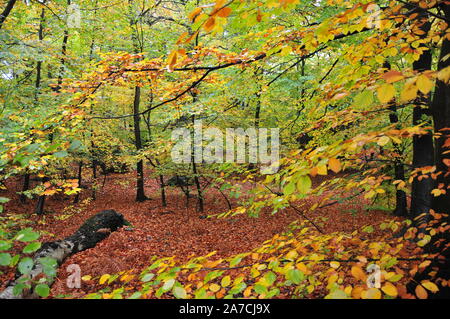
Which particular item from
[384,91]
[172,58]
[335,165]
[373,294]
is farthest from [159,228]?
[384,91]

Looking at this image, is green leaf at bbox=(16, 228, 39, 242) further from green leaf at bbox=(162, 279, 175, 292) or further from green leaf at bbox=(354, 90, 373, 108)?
green leaf at bbox=(354, 90, 373, 108)

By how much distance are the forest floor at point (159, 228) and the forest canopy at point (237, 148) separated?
0.07 m

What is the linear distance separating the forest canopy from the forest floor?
0.07 meters

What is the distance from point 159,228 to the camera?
9.29 meters

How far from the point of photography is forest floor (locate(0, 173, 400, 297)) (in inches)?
253

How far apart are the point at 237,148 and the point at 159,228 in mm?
4079

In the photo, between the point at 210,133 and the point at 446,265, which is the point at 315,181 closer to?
the point at 210,133

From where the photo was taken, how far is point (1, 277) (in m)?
5.75

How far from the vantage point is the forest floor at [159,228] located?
253 inches

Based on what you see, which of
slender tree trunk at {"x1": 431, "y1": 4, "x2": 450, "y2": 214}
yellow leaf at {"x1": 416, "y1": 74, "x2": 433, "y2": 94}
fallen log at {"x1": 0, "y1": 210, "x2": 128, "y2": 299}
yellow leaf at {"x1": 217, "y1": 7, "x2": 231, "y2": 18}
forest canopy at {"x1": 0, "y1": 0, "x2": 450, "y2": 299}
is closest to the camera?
yellow leaf at {"x1": 416, "y1": 74, "x2": 433, "y2": 94}

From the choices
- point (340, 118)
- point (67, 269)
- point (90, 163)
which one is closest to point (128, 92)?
point (90, 163)

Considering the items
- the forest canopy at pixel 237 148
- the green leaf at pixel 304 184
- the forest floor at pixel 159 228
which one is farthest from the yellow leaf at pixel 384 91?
the forest floor at pixel 159 228

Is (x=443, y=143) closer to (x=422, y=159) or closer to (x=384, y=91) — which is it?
(x=384, y=91)

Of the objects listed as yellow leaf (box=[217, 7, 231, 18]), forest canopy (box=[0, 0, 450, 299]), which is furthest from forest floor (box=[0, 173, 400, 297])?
yellow leaf (box=[217, 7, 231, 18])
